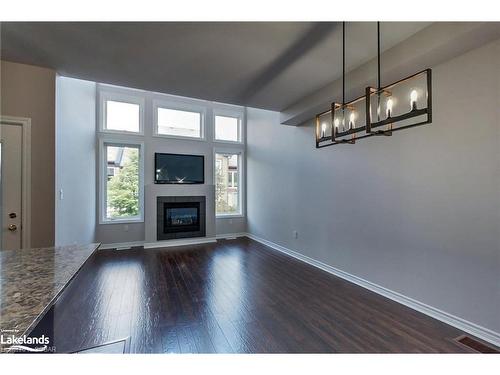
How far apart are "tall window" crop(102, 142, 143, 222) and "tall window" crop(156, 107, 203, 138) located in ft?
2.63

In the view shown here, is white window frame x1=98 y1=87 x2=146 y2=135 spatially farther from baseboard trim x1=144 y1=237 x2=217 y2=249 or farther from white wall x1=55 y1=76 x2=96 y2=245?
baseboard trim x1=144 y1=237 x2=217 y2=249

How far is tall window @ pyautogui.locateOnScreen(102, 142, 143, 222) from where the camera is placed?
5.35 meters

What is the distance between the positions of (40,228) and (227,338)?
8.34 ft

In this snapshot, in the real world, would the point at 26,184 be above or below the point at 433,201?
above

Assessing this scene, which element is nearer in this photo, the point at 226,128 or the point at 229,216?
the point at 229,216

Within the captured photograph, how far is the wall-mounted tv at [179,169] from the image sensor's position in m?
5.62

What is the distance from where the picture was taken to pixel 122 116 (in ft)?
17.7

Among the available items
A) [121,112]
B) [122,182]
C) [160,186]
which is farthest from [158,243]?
[121,112]

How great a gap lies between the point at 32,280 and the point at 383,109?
3538 mm

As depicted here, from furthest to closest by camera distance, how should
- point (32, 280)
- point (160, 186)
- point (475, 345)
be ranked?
point (160, 186), point (475, 345), point (32, 280)

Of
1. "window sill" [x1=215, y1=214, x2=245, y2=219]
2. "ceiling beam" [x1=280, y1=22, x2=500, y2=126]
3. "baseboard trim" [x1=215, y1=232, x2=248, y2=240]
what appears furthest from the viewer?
"window sill" [x1=215, y1=214, x2=245, y2=219]

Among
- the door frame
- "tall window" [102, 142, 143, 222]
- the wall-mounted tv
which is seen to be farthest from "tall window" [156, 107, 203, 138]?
the door frame

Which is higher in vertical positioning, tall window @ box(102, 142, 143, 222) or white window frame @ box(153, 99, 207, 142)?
white window frame @ box(153, 99, 207, 142)

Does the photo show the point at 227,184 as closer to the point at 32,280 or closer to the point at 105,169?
the point at 105,169
